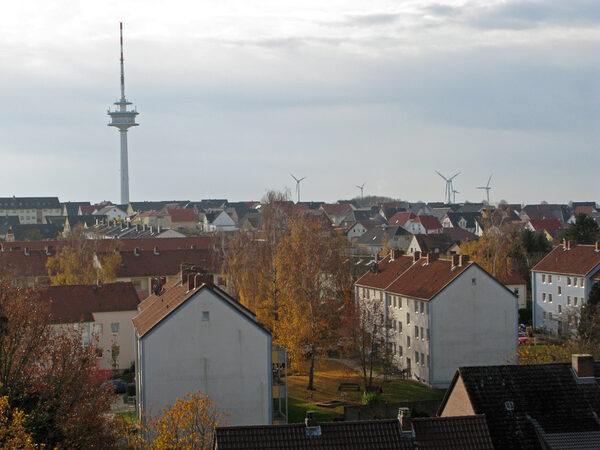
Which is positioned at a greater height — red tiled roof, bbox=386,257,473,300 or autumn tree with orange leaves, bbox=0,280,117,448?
red tiled roof, bbox=386,257,473,300

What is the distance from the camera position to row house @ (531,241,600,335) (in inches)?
2606

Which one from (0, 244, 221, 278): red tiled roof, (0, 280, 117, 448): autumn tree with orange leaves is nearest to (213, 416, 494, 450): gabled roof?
(0, 280, 117, 448): autumn tree with orange leaves

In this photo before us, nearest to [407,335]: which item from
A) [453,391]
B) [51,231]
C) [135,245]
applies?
[453,391]

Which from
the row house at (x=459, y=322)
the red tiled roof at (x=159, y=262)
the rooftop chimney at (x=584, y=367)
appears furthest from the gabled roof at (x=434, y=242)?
the rooftop chimney at (x=584, y=367)

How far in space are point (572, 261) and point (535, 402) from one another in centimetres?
4747

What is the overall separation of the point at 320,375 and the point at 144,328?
62.7 ft

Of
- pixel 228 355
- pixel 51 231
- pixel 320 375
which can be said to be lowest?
pixel 320 375

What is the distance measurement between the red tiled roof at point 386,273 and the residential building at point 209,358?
947 inches

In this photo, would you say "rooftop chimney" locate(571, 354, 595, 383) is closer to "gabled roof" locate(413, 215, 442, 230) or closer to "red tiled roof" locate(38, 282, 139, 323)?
"red tiled roof" locate(38, 282, 139, 323)

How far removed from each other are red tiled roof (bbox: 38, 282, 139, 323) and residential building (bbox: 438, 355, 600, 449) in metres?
31.5

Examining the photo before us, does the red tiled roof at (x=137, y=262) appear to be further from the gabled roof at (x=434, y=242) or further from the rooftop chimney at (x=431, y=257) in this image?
the gabled roof at (x=434, y=242)

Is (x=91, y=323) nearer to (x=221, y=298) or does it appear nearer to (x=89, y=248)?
(x=221, y=298)

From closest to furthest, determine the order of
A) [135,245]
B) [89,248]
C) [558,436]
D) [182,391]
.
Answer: [558,436]
[182,391]
[89,248]
[135,245]

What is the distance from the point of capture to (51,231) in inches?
5782
